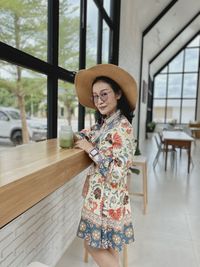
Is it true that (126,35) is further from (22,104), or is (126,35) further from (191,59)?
(191,59)

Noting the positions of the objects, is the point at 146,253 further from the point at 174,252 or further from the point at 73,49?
the point at 73,49

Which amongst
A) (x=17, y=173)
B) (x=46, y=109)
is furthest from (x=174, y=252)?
(x=17, y=173)

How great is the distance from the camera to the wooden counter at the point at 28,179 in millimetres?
611

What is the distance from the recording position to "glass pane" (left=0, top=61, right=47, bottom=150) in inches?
54.1

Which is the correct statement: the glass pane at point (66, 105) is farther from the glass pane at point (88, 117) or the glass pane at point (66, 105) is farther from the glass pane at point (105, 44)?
the glass pane at point (105, 44)

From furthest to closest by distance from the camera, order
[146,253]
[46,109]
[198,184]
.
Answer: [198,184] → [146,253] → [46,109]

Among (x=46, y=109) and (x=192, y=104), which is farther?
(x=192, y=104)

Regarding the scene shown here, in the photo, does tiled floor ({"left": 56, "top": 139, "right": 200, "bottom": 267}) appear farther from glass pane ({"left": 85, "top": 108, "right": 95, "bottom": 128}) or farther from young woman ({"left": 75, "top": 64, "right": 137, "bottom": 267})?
glass pane ({"left": 85, "top": 108, "right": 95, "bottom": 128})

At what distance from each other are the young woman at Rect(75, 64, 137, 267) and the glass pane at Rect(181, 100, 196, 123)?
12735 millimetres

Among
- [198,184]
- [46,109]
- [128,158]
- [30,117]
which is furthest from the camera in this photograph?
[198,184]

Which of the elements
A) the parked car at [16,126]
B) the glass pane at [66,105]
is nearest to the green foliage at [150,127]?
the glass pane at [66,105]

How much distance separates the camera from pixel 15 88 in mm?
1467

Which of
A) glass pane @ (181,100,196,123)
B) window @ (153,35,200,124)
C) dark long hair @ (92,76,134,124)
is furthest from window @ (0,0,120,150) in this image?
glass pane @ (181,100,196,123)

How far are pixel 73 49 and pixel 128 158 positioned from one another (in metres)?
1.59
